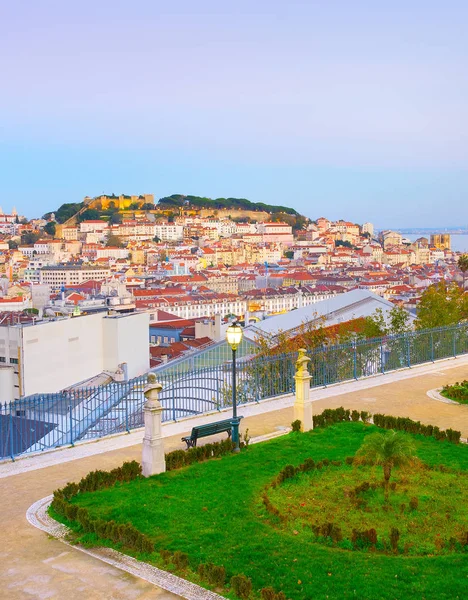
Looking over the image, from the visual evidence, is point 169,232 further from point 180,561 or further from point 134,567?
point 180,561

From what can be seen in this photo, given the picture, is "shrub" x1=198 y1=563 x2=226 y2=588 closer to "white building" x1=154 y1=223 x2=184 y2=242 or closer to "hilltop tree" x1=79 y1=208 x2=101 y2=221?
"white building" x1=154 y1=223 x2=184 y2=242

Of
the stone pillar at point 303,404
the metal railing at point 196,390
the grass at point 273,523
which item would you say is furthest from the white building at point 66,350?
the grass at point 273,523

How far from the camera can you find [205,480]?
30.5 ft

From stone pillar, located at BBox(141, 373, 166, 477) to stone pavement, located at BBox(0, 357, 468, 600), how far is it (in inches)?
36.6

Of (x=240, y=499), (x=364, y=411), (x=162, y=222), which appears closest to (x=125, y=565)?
(x=240, y=499)

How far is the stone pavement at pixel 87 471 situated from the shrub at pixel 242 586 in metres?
0.59

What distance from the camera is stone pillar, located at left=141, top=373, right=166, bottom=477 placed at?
31.2ft

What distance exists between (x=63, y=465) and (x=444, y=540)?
17.0 ft

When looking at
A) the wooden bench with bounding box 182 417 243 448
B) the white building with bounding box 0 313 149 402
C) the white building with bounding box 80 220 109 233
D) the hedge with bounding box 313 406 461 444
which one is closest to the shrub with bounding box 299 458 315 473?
the wooden bench with bounding box 182 417 243 448

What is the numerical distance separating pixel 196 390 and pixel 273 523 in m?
5.54

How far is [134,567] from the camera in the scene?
696 cm

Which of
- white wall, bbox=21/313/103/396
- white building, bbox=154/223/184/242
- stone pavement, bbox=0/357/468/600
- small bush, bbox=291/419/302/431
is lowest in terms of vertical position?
white wall, bbox=21/313/103/396

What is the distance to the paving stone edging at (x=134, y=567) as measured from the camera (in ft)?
21.2

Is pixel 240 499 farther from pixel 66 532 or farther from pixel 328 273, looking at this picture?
pixel 328 273
